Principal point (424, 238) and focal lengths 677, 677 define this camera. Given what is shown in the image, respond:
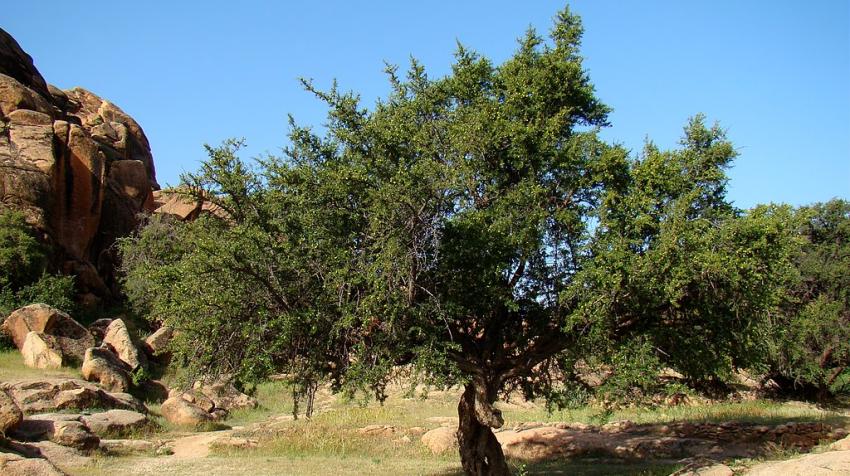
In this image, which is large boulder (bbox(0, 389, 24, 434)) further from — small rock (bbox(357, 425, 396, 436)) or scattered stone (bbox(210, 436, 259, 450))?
small rock (bbox(357, 425, 396, 436))

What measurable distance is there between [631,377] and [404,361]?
4272 millimetres

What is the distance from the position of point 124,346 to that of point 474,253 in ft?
90.6

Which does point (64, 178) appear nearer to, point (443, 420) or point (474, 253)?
point (443, 420)

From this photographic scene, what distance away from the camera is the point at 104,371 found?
2981cm

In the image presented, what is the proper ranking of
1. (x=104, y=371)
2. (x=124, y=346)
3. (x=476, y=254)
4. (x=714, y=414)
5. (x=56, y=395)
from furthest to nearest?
(x=124, y=346) < (x=104, y=371) < (x=714, y=414) < (x=56, y=395) < (x=476, y=254)

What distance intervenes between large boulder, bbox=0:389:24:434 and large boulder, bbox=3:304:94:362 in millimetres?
14961

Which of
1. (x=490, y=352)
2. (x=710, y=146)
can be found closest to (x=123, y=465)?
(x=490, y=352)

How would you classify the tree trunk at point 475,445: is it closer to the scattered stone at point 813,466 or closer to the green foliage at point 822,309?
the scattered stone at point 813,466

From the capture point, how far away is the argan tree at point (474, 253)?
12.0 meters

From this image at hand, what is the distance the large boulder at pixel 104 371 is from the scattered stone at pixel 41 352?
128 centimetres

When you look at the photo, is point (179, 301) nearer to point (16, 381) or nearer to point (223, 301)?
point (223, 301)

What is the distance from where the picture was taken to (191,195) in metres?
12.9

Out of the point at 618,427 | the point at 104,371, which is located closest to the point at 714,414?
the point at 618,427

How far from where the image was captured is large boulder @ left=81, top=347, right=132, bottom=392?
97.2 ft
